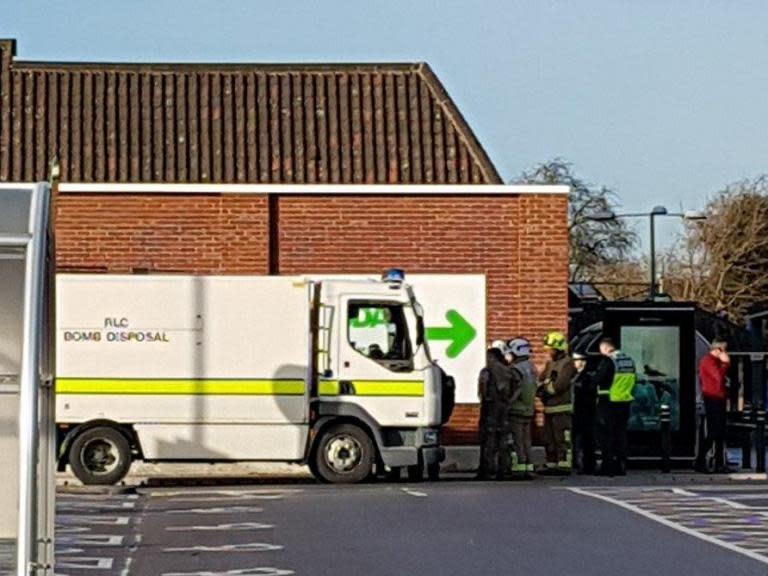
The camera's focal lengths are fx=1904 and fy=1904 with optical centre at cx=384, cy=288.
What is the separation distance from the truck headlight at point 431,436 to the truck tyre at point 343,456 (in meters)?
0.80

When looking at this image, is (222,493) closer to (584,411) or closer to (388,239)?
(584,411)

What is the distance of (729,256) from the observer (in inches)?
2712

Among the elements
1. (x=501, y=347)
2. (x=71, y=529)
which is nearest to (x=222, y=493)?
(x=71, y=529)

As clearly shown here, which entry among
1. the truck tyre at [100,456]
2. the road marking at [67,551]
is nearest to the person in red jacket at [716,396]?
the truck tyre at [100,456]

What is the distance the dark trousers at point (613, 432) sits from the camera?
26.6 m

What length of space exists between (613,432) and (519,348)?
1.76 m

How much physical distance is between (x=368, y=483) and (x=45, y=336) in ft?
56.0

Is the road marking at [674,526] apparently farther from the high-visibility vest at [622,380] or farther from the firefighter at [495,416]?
the high-visibility vest at [622,380]

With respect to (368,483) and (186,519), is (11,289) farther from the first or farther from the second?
(368,483)

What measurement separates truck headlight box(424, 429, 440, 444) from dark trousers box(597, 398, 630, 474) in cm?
260

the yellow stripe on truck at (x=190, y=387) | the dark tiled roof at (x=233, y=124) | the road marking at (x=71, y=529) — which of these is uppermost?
the dark tiled roof at (x=233, y=124)

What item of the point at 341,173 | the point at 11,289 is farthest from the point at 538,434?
the point at 11,289

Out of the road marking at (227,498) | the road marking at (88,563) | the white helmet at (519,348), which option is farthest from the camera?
the white helmet at (519,348)

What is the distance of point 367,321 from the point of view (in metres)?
25.3
